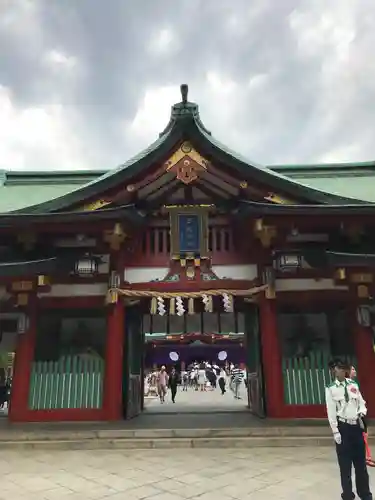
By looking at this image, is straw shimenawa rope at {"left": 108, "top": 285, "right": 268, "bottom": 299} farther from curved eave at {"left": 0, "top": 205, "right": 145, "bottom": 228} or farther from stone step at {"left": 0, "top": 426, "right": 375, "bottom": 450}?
stone step at {"left": 0, "top": 426, "right": 375, "bottom": 450}

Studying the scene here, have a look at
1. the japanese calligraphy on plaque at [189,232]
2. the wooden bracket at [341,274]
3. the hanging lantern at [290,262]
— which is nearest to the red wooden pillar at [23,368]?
the japanese calligraphy on plaque at [189,232]

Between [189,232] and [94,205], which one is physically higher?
[94,205]

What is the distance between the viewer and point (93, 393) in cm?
1026

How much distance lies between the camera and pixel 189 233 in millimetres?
10945

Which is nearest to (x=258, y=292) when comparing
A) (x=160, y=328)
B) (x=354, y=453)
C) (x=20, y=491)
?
(x=354, y=453)

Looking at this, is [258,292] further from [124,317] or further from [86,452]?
[86,452]

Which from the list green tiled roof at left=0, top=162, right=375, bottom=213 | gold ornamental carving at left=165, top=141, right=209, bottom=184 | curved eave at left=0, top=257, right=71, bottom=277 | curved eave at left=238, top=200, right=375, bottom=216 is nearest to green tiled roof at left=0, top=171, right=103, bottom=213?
green tiled roof at left=0, top=162, right=375, bottom=213

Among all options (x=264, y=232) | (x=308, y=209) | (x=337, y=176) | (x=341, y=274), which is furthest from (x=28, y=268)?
(x=337, y=176)

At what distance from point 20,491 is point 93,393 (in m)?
4.45

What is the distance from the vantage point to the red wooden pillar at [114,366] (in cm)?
1009

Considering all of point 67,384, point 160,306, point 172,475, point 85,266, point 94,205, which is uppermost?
point 94,205

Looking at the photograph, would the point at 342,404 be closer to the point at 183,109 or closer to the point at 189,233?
the point at 189,233

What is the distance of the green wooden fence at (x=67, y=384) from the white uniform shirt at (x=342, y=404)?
6.55 metres

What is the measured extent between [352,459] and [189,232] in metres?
6.91
